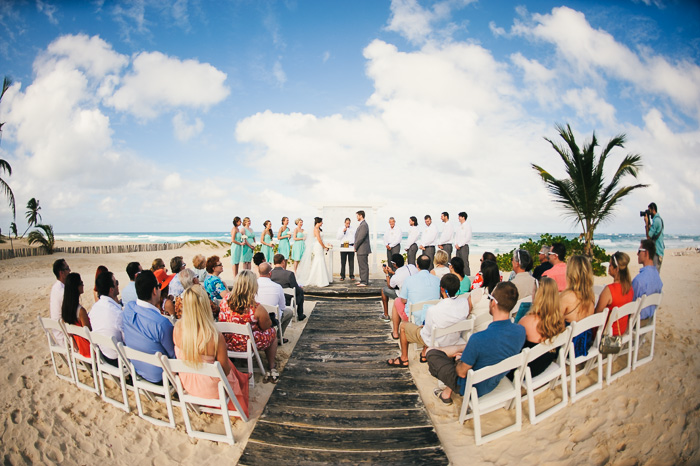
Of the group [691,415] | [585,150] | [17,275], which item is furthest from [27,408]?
[17,275]

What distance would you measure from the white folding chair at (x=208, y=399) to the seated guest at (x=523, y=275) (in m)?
3.61

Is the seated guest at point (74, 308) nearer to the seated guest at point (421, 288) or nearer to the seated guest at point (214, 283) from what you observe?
the seated guest at point (214, 283)

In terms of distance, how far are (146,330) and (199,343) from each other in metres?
0.74

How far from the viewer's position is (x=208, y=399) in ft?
9.75

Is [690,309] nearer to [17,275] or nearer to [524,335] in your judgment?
[524,335]

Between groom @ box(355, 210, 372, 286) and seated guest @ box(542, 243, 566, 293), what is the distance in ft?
15.1

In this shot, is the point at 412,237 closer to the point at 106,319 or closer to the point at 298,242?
the point at 298,242

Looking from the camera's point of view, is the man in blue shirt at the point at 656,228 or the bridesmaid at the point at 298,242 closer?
the man in blue shirt at the point at 656,228

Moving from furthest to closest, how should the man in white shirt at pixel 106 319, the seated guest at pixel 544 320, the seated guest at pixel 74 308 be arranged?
1. the seated guest at pixel 74 308
2. the man in white shirt at pixel 106 319
3. the seated guest at pixel 544 320

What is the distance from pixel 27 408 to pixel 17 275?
42.9ft

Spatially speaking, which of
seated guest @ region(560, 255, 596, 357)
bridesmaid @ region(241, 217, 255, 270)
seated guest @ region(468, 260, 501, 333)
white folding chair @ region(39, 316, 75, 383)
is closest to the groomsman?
bridesmaid @ region(241, 217, 255, 270)

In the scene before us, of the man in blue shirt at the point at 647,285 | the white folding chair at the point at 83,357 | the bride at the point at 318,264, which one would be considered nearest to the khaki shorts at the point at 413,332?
the man in blue shirt at the point at 647,285

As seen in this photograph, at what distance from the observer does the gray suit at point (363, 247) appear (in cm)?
905

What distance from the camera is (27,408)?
352 cm
